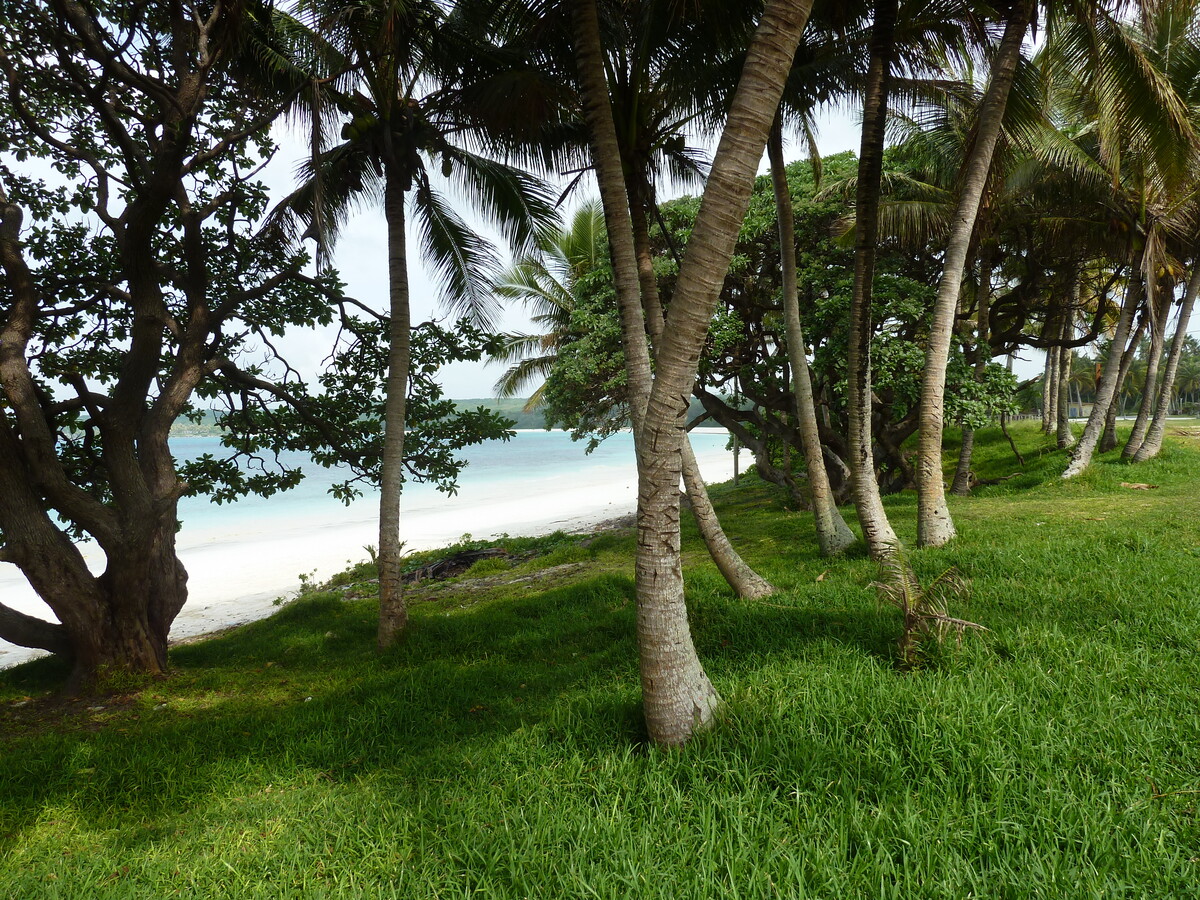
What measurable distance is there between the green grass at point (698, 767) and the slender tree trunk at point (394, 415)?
2.61 ft

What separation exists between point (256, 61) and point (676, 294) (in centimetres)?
676

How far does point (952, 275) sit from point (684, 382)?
5.35 m

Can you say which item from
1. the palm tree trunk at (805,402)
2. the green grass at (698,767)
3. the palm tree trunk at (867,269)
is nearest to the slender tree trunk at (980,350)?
the palm tree trunk at (805,402)

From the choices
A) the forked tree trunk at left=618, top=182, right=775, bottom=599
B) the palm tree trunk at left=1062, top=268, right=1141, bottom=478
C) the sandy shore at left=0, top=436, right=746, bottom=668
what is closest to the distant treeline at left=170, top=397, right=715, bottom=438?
the forked tree trunk at left=618, top=182, right=775, bottom=599

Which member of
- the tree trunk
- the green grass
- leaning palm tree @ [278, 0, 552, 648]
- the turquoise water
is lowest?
the green grass

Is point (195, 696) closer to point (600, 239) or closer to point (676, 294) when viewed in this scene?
point (676, 294)

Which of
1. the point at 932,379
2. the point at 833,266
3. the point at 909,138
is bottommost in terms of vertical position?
the point at 932,379

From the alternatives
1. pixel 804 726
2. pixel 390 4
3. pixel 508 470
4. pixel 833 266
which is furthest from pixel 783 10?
pixel 508 470

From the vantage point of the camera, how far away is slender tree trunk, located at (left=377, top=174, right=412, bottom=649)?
687cm

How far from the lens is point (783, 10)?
3209mm

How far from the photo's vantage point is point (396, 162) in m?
6.78

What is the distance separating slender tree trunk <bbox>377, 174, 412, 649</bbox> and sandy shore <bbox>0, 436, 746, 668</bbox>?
23.5 ft

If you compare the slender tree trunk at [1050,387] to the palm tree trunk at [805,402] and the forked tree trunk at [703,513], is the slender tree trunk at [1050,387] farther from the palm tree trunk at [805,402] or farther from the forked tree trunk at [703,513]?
the forked tree trunk at [703,513]

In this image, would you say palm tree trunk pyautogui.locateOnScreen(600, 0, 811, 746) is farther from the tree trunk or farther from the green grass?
the tree trunk
